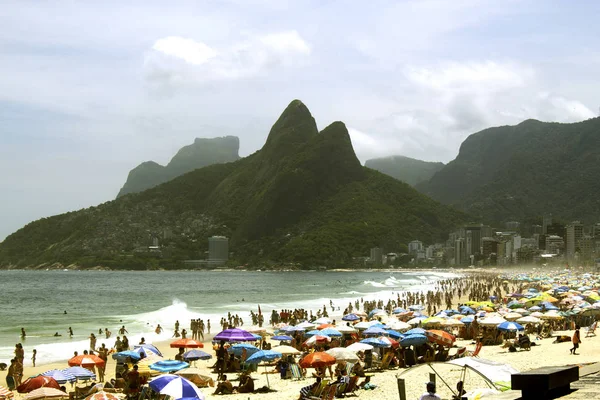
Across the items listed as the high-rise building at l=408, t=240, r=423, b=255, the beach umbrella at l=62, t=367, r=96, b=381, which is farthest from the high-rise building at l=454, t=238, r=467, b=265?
the beach umbrella at l=62, t=367, r=96, b=381

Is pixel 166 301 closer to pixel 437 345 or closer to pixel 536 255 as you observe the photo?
pixel 437 345

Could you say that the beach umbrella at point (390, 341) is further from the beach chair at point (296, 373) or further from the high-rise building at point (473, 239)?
the high-rise building at point (473, 239)

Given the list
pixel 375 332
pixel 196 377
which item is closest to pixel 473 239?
pixel 375 332

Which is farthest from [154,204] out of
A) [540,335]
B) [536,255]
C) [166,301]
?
[540,335]

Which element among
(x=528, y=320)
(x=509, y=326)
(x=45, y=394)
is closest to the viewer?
(x=45, y=394)

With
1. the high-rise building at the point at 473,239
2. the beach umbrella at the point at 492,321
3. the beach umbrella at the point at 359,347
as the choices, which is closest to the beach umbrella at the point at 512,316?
the beach umbrella at the point at 492,321

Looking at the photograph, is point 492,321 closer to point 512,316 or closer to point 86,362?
point 512,316
